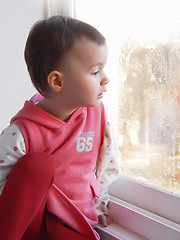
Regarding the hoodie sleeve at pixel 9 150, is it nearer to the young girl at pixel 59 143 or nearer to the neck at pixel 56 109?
the young girl at pixel 59 143

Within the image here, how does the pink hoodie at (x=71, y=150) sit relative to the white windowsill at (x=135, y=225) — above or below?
above

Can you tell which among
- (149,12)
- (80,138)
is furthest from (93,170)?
(149,12)

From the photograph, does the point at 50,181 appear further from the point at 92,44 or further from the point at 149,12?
the point at 149,12

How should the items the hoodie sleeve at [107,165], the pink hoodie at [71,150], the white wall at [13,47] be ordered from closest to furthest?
1. the pink hoodie at [71,150]
2. the hoodie sleeve at [107,165]
3. the white wall at [13,47]

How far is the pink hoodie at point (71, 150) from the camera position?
3.00 feet

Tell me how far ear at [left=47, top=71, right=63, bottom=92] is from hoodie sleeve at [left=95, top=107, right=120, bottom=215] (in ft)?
0.71

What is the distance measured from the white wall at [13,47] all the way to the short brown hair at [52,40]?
0.45 metres

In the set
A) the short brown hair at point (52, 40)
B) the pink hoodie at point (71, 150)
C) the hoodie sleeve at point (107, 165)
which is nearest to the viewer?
the short brown hair at point (52, 40)

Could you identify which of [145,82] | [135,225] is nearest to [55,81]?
[145,82]

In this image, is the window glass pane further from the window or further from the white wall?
the white wall

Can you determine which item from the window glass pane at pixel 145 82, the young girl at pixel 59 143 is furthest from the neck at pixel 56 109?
the window glass pane at pixel 145 82

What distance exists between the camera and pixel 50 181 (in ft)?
2.77

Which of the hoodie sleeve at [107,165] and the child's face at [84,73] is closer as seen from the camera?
the child's face at [84,73]

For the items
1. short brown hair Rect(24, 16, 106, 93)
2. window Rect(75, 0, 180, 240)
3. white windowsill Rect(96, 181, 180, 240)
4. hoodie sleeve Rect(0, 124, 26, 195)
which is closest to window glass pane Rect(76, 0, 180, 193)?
window Rect(75, 0, 180, 240)
